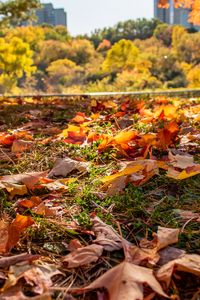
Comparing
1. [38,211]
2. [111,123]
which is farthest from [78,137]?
[38,211]

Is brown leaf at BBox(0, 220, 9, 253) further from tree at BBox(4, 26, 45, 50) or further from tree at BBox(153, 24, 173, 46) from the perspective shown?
tree at BBox(153, 24, 173, 46)

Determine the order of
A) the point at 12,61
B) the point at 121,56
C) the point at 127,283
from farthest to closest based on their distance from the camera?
the point at 121,56
the point at 12,61
the point at 127,283

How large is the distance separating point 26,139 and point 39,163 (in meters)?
0.43

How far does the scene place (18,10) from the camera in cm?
1014

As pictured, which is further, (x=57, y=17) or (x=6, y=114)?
(x=57, y=17)

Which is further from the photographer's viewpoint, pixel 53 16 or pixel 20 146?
pixel 53 16

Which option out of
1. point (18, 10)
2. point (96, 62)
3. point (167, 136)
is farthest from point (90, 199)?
point (96, 62)

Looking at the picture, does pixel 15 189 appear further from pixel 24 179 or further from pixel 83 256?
pixel 83 256

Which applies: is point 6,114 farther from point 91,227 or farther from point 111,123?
point 91,227

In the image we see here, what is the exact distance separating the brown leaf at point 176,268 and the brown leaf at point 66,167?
2.29ft

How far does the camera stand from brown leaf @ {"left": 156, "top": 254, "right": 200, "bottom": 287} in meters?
0.76

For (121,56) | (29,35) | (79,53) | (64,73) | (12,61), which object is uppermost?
(29,35)

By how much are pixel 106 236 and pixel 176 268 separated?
0.20 meters

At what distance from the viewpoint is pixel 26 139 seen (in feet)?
6.53
